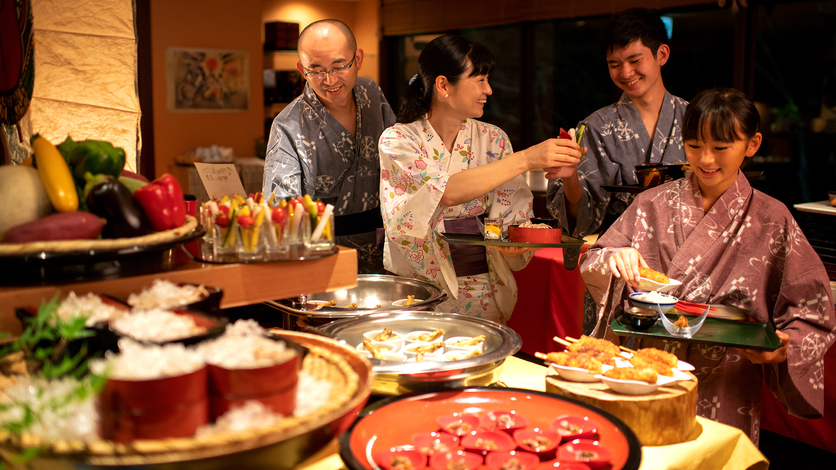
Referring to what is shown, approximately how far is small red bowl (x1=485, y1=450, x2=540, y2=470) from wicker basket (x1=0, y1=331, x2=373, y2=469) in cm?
29

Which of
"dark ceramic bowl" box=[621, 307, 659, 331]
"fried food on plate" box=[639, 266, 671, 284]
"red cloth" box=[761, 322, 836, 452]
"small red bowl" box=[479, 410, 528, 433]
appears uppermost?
"fried food on plate" box=[639, 266, 671, 284]

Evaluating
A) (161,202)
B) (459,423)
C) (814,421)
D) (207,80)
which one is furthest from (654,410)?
(207,80)

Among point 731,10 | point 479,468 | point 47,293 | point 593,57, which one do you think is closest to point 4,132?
point 47,293

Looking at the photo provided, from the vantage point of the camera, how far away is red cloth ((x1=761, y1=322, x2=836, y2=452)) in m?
2.71

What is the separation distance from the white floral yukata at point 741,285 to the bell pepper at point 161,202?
4.21ft

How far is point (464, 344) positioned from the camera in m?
1.52

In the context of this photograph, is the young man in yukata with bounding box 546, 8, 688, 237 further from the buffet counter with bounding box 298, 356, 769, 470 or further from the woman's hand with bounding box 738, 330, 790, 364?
the buffet counter with bounding box 298, 356, 769, 470

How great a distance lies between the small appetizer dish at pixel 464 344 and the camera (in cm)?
150

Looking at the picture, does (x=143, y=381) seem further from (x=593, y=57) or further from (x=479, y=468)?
(x=593, y=57)

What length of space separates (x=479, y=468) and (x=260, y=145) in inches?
264

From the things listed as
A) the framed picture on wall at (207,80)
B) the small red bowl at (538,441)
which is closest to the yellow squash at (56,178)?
the small red bowl at (538,441)

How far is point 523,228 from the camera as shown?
203 cm

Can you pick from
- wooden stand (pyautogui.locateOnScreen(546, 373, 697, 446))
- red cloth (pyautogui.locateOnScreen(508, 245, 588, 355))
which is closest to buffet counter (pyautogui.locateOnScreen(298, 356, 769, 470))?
wooden stand (pyautogui.locateOnScreen(546, 373, 697, 446))

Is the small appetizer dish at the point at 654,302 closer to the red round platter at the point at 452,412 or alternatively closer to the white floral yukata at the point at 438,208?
the red round platter at the point at 452,412
